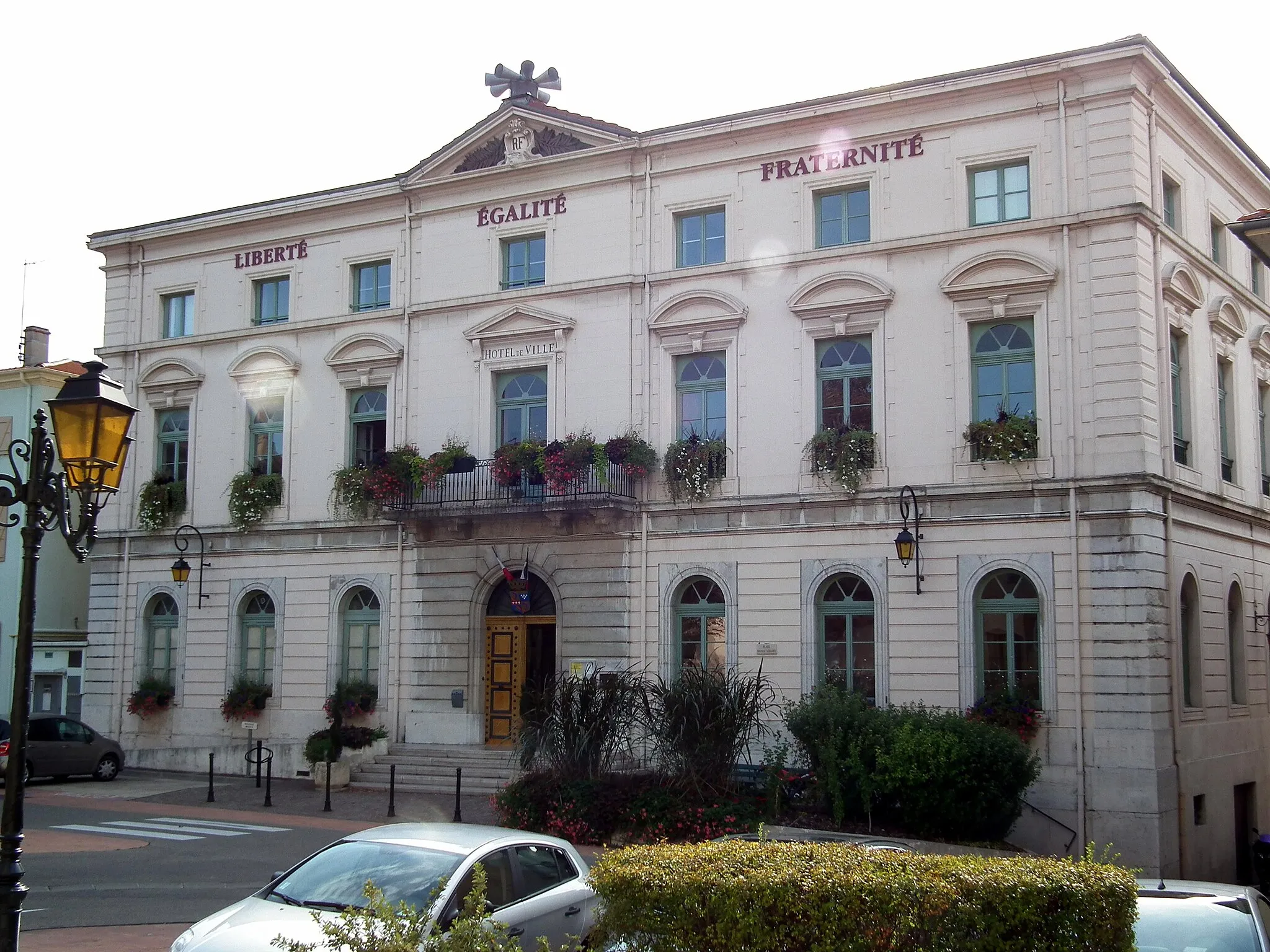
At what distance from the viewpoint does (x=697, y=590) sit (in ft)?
81.5

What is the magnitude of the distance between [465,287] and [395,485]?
4.44m

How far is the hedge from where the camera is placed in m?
6.88

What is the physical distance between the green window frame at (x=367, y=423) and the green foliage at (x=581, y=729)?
1093cm

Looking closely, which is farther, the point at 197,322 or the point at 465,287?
the point at 197,322

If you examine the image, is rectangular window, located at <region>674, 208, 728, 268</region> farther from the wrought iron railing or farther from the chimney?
the chimney

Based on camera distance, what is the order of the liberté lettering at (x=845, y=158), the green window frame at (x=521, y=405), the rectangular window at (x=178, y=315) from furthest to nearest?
the rectangular window at (x=178, y=315) < the green window frame at (x=521, y=405) < the liberté lettering at (x=845, y=158)

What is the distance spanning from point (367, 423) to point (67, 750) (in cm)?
909

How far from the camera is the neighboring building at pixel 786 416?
21.5 metres

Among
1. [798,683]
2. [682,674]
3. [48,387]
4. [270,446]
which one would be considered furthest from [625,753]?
[48,387]

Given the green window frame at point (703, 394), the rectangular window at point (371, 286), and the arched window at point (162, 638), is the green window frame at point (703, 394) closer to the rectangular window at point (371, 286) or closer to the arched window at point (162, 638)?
the rectangular window at point (371, 286)

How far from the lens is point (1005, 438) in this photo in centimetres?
2184

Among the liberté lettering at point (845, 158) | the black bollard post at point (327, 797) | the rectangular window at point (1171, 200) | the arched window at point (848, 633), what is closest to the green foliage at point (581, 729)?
the black bollard post at point (327, 797)

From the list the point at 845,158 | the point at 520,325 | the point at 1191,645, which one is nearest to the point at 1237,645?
the point at 1191,645

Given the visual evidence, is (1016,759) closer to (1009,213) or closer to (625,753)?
(625,753)
